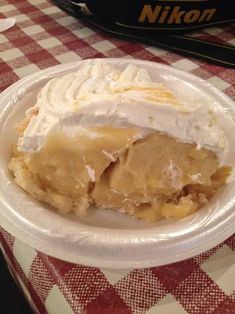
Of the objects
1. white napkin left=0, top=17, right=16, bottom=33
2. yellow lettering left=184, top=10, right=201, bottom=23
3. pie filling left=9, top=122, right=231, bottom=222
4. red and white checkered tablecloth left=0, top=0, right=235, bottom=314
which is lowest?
white napkin left=0, top=17, right=16, bottom=33

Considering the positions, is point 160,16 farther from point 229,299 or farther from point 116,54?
point 229,299

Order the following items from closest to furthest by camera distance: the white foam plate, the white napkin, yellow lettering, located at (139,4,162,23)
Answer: the white foam plate < yellow lettering, located at (139,4,162,23) < the white napkin

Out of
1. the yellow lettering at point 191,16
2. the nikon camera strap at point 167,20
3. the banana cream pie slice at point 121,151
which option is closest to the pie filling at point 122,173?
the banana cream pie slice at point 121,151

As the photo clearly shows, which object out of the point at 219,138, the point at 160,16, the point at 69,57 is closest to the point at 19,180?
the point at 219,138

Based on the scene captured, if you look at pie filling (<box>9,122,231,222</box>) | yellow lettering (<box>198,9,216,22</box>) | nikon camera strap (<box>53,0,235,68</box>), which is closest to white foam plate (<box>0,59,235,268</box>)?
pie filling (<box>9,122,231,222</box>)

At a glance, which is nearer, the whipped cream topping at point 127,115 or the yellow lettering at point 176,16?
the whipped cream topping at point 127,115

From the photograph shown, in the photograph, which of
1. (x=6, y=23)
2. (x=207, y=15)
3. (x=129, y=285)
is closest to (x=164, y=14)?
(x=207, y=15)

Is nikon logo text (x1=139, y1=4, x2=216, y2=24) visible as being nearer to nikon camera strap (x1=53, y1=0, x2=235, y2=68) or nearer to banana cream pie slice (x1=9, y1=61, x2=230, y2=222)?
nikon camera strap (x1=53, y1=0, x2=235, y2=68)

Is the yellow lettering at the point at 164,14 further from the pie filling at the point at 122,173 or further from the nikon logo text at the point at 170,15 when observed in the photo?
the pie filling at the point at 122,173
